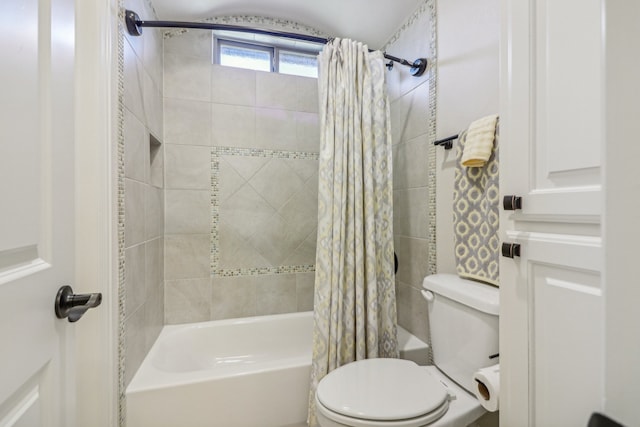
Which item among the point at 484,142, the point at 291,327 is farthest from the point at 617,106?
the point at 291,327

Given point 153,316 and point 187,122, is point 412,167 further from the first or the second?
point 153,316

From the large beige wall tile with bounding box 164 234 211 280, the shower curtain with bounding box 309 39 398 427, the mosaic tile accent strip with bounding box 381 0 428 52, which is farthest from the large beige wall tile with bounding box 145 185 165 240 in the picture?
the mosaic tile accent strip with bounding box 381 0 428 52

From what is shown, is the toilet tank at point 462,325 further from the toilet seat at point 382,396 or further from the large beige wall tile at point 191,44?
the large beige wall tile at point 191,44

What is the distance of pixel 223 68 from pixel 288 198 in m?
1.03

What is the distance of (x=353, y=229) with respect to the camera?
141 cm

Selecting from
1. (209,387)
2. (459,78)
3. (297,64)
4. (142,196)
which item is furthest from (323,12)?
(209,387)

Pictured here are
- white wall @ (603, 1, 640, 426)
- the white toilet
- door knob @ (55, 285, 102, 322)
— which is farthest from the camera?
the white toilet

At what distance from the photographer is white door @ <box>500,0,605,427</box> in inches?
20.7

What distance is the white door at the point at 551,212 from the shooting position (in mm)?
525

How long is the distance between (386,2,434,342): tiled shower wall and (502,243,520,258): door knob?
87 cm

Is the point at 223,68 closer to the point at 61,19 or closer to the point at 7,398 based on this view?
the point at 61,19

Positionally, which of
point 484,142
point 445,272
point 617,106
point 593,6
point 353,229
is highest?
point 593,6

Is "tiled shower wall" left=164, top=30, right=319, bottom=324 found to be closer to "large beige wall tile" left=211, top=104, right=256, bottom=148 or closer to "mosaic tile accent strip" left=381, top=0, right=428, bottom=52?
"large beige wall tile" left=211, top=104, right=256, bottom=148

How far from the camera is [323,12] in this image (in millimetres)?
1814
